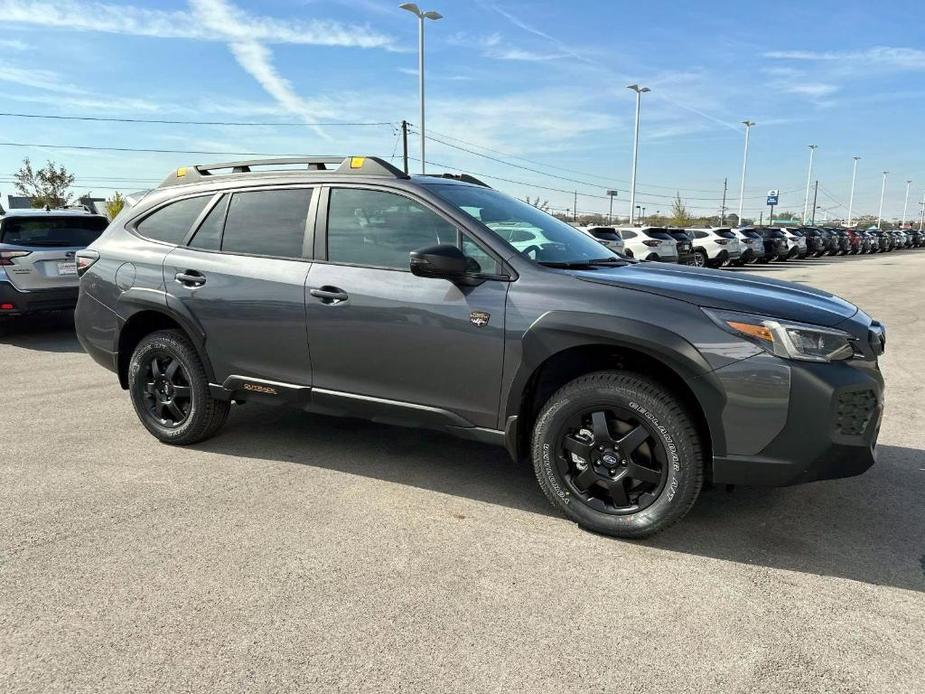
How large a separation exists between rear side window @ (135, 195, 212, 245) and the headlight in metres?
3.32

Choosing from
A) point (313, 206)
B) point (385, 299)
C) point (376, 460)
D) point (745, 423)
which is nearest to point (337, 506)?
point (376, 460)

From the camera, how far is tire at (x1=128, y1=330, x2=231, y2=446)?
14.3 ft

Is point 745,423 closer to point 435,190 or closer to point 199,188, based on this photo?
point 435,190

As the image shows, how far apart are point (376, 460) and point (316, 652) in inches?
77.0

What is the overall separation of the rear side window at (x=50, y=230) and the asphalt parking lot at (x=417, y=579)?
16.1 ft

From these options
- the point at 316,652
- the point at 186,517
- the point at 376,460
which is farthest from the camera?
the point at 376,460

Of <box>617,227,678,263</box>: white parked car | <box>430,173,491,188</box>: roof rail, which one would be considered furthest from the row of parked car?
<box>430,173,491,188</box>: roof rail

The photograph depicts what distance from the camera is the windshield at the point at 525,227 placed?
3.62m

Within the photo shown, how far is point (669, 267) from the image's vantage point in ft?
12.7

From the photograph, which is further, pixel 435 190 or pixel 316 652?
pixel 435 190

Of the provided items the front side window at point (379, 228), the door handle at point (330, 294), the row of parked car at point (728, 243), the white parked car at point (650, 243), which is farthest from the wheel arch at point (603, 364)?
the white parked car at point (650, 243)

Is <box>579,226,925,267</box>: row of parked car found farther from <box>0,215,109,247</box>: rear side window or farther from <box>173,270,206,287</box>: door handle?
<box>173,270,206,287</box>: door handle

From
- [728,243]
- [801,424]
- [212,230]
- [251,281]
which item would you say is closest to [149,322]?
[212,230]

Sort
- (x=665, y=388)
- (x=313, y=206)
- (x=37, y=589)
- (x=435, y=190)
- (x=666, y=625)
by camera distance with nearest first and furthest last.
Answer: (x=666, y=625)
(x=37, y=589)
(x=665, y=388)
(x=435, y=190)
(x=313, y=206)
